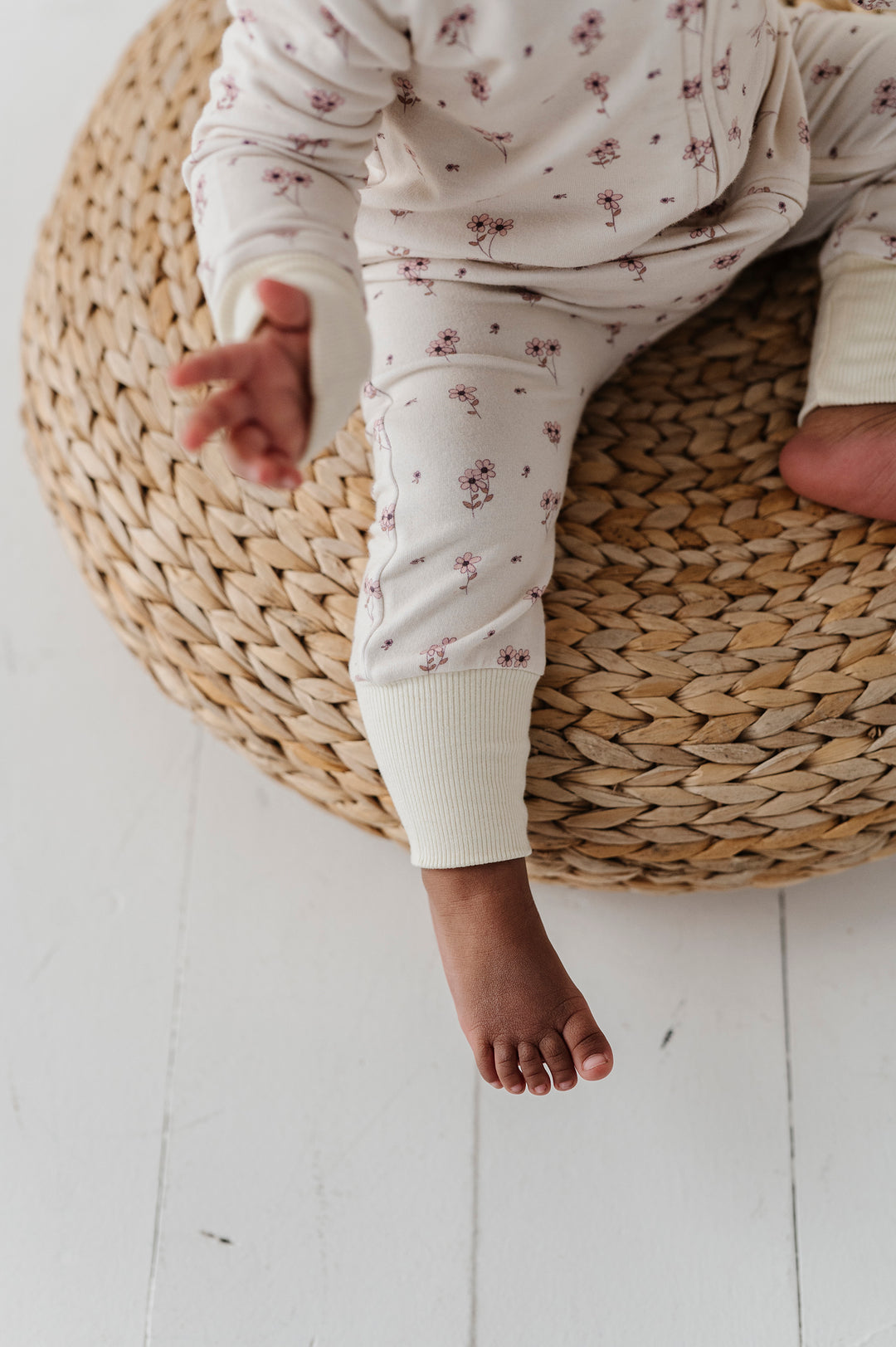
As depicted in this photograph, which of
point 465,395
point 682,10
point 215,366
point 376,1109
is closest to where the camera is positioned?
point 215,366

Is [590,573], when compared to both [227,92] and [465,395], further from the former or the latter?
[227,92]

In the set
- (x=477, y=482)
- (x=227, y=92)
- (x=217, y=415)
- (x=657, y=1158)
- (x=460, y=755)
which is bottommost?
(x=657, y=1158)

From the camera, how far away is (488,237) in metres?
0.70

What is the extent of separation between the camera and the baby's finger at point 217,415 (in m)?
0.48

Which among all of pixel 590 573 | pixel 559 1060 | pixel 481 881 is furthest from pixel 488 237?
pixel 559 1060

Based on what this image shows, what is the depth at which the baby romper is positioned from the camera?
22.1 inches

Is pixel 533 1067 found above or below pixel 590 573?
below

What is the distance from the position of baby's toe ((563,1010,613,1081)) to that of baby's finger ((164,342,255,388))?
15.9 inches

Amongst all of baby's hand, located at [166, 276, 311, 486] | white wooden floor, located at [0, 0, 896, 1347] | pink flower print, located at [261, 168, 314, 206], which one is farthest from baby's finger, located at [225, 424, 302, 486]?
white wooden floor, located at [0, 0, 896, 1347]

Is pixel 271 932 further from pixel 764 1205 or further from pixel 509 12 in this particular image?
pixel 509 12

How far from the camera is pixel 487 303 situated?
724 millimetres

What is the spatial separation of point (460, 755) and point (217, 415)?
0.84 feet

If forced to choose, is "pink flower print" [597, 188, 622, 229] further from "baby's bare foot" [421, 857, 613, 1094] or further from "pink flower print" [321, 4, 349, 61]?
"baby's bare foot" [421, 857, 613, 1094]

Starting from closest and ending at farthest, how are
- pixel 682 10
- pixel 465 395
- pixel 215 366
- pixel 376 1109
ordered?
pixel 215 366 < pixel 682 10 < pixel 465 395 < pixel 376 1109
